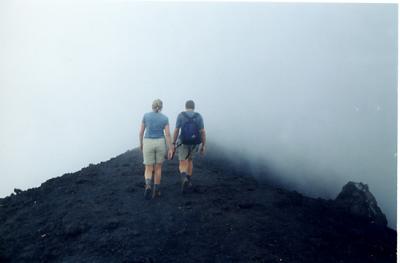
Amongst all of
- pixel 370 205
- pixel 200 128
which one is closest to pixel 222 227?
pixel 200 128

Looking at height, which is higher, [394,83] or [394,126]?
[394,83]

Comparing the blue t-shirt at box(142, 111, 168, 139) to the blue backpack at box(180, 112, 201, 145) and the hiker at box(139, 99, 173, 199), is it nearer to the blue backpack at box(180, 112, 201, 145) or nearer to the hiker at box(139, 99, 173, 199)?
the hiker at box(139, 99, 173, 199)

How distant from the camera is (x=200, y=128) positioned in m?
7.24

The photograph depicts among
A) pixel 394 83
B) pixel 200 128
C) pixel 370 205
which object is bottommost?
pixel 370 205

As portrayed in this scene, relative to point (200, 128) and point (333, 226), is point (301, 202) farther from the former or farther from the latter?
point (200, 128)

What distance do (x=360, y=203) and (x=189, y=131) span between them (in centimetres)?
428

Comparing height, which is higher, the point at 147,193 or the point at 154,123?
the point at 154,123

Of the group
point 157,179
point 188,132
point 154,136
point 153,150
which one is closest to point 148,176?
point 157,179

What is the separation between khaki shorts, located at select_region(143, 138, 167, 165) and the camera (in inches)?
272


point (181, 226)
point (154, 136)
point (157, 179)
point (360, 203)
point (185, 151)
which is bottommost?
point (360, 203)

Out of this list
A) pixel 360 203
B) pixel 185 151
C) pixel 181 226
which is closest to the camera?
pixel 181 226

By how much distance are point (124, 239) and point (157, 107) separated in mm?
2480

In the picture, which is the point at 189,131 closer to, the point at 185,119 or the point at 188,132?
the point at 188,132

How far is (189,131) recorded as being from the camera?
7145 mm
